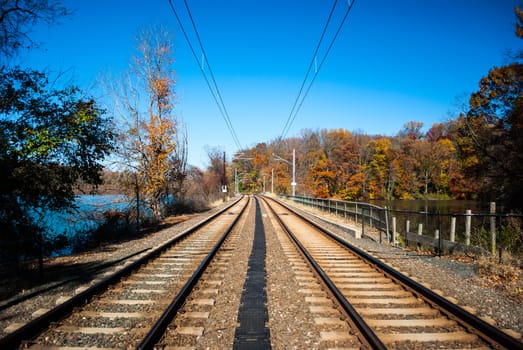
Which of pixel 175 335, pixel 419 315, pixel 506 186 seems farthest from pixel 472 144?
pixel 175 335

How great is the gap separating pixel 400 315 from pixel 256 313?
2112 mm

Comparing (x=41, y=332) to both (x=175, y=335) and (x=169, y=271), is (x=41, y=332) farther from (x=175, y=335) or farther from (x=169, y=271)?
(x=169, y=271)

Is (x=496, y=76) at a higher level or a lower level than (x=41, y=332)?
higher

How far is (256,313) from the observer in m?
4.83

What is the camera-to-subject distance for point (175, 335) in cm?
406

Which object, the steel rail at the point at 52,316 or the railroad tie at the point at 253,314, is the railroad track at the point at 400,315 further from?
the steel rail at the point at 52,316

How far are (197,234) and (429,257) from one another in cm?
832

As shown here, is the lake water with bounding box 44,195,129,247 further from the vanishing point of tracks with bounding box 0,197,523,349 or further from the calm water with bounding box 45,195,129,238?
the vanishing point of tracks with bounding box 0,197,523,349

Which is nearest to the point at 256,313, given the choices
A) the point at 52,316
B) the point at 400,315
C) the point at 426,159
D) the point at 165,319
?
the point at 165,319

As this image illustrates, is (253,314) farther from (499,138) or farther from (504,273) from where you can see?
(499,138)

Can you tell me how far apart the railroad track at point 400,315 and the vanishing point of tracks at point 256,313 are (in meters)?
0.01

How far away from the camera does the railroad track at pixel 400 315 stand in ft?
12.6

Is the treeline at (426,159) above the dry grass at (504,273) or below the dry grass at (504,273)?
above

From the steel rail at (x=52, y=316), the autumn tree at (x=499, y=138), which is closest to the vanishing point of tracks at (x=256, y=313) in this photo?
the steel rail at (x=52, y=316)
